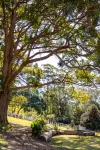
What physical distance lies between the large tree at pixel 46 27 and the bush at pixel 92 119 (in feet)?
38.4

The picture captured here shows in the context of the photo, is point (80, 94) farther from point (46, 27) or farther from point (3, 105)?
point (46, 27)

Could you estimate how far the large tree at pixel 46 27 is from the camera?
8995 millimetres

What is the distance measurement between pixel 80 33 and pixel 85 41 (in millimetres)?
605

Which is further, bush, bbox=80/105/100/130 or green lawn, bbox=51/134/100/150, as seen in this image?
bush, bbox=80/105/100/130

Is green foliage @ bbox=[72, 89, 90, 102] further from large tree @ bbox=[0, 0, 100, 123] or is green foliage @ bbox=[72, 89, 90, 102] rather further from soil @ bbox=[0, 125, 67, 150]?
soil @ bbox=[0, 125, 67, 150]

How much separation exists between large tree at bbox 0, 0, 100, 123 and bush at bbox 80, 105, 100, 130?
1170 centimetres

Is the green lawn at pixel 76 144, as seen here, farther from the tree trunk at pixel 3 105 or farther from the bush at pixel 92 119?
the bush at pixel 92 119

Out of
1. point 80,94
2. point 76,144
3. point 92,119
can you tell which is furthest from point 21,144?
point 92,119

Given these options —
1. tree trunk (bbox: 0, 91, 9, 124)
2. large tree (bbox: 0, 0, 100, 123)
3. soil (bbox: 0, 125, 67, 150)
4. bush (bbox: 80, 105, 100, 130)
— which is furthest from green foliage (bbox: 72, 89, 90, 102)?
soil (bbox: 0, 125, 67, 150)

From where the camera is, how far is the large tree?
8995 mm

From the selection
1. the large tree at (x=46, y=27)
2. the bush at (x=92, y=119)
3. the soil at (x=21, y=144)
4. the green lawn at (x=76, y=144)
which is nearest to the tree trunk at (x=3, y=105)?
the large tree at (x=46, y=27)

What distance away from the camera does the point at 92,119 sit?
25250 millimetres

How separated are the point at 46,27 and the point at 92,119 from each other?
1484cm

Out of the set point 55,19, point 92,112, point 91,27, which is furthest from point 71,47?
point 92,112
